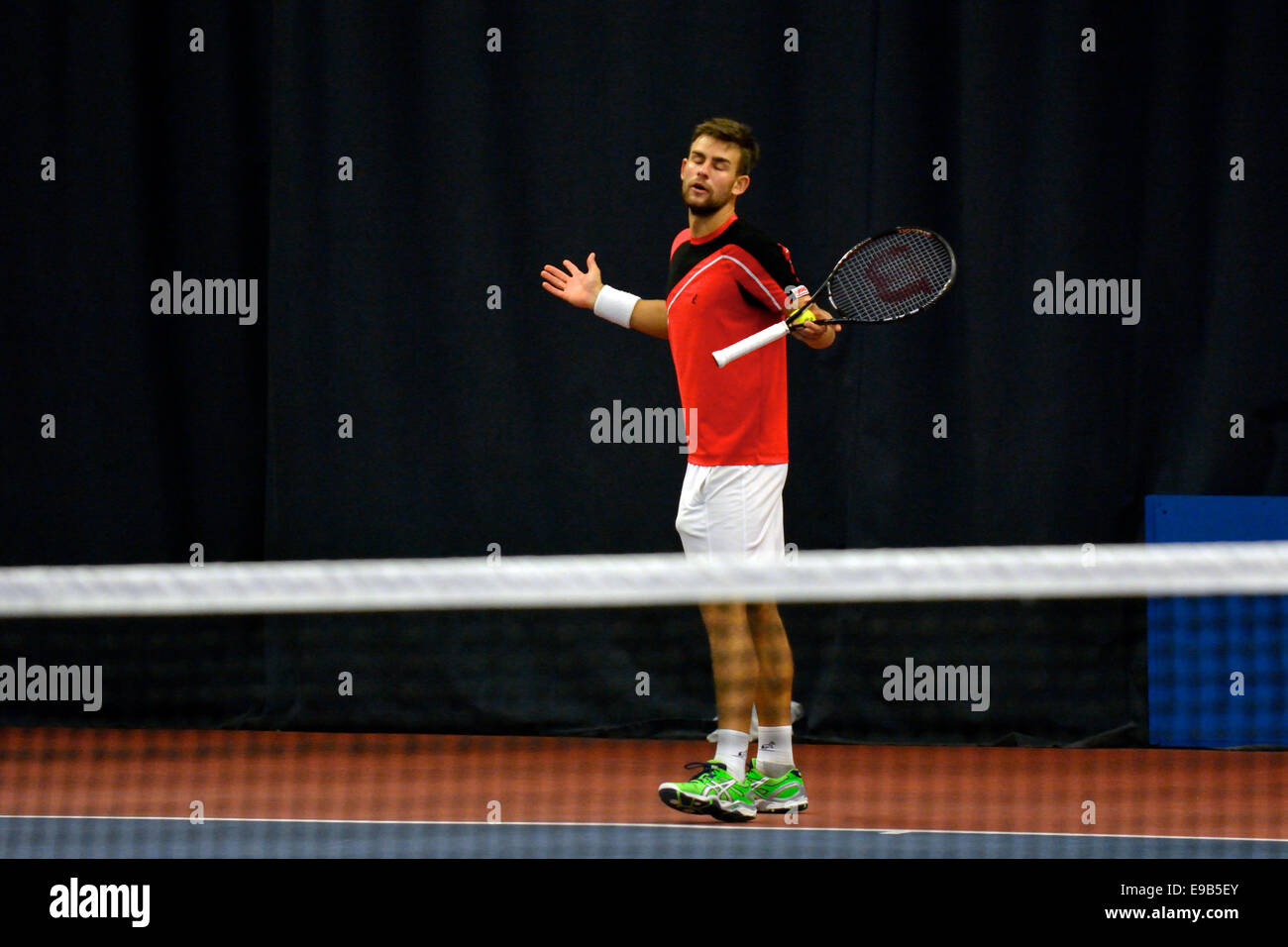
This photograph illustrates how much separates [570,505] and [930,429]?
132cm

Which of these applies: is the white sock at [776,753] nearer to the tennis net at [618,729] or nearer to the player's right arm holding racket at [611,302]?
the tennis net at [618,729]

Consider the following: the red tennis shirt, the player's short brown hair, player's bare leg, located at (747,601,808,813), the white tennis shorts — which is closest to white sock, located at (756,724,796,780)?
player's bare leg, located at (747,601,808,813)

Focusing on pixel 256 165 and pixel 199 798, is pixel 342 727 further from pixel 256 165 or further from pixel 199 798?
pixel 256 165

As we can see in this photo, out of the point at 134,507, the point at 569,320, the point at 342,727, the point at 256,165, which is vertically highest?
the point at 256,165

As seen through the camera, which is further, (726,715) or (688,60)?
(688,60)

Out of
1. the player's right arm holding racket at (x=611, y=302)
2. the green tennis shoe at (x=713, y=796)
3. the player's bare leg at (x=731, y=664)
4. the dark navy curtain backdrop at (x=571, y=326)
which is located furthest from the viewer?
the dark navy curtain backdrop at (x=571, y=326)

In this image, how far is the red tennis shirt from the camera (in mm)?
4262

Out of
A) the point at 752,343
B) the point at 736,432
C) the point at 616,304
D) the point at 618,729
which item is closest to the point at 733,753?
the point at 736,432

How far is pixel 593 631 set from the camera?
6.09m

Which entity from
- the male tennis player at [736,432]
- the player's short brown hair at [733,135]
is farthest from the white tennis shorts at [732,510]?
the player's short brown hair at [733,135]

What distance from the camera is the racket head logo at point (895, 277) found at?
435 cm

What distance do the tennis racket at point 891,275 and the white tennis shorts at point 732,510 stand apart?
1.04 ft

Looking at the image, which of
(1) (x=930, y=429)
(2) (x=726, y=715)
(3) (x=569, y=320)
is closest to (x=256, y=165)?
(3) (x=569, y=320)
